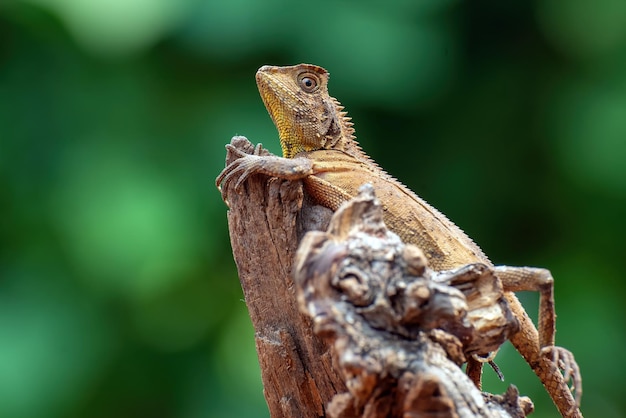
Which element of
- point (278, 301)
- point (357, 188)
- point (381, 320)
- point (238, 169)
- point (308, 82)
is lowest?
point (278, 301)

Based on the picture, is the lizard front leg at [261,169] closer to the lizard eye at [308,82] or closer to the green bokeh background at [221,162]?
the lizard eye at [308,82]

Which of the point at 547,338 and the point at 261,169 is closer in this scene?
the point at 547,338

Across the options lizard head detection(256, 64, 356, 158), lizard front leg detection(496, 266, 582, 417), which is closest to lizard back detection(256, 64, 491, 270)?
lizard head detection(256, 64, 356, 158)

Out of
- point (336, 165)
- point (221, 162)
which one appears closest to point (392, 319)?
point (336, 165)

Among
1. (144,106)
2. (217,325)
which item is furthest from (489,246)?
(144,106)

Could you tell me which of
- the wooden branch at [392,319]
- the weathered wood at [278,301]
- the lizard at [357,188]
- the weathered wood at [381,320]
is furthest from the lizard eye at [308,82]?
the weathered wood at [381,320]

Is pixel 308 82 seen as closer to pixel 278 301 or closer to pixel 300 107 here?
pixel 300 107
